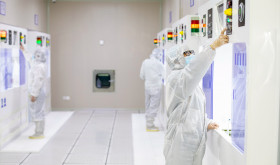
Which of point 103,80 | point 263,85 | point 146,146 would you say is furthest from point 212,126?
point 103,80

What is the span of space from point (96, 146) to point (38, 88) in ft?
4.77

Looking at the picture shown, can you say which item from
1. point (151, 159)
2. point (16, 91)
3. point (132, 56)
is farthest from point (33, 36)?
point (151, 159)

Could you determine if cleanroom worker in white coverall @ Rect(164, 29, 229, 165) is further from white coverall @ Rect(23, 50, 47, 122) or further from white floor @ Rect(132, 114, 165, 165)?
white coverall @ Rect(23, 50, 47, 122)

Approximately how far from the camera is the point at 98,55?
10250 mm

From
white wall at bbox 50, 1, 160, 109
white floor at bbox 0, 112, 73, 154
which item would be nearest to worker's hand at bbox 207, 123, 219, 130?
white floor at bbox 0, 112, 73, 154

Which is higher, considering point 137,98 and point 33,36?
point 33,36

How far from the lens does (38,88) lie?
6.62 meters

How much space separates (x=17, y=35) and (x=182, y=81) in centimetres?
467

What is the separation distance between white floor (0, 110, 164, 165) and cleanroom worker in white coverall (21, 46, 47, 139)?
37cm

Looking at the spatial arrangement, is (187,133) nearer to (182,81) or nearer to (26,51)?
(182,81)

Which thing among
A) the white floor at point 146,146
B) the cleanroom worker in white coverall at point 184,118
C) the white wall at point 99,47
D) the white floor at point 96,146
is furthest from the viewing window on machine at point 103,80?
the cleanroom worker in white coverall at point 184,118

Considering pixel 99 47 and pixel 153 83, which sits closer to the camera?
pixel 153 83

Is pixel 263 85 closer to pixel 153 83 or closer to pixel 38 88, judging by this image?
pixel 38 88

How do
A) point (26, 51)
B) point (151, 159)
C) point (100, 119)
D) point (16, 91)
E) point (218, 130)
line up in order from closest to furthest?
point (218, 130), point (151, 159), point (16, 91), point (26, 51), point (100, 119)
